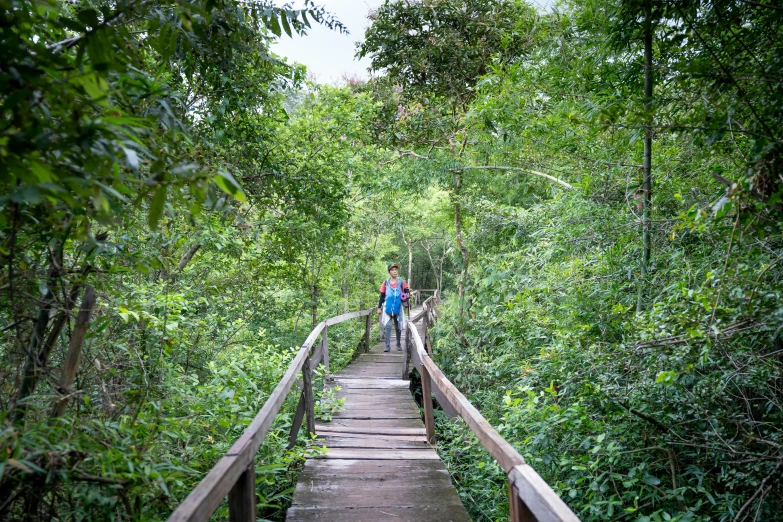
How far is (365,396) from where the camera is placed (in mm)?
7480

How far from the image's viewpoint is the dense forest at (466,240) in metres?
1.65

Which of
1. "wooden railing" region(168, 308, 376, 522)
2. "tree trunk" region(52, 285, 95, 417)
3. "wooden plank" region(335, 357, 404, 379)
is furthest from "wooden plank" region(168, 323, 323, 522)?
"wooden plank" region(335, 357, 404, 379)

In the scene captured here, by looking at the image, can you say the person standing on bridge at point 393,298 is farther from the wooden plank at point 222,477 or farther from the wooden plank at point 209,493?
the wooden plank at point 209,493

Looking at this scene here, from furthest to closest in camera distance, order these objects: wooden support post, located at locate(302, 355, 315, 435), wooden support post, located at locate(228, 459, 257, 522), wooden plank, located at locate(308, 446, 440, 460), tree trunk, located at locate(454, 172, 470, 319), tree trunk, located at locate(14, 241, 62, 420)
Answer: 1. tree trunk, located at locate(454, 172, 470, 319)
2. wooden support post, located at locate(302, 355, 315, 435)
3. wooden plank, located at locate(308, 446, 440, 460)
4. wooden support post, located at locate(228, 459, 257, 522)
5. tree trunk, located at locate(14, 241, 62, 420)

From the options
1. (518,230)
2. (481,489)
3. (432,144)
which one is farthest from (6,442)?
(432,144)

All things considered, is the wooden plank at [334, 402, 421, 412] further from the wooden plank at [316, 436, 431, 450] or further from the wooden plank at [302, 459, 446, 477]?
the wooden plank at [302, 459, 446, 477]

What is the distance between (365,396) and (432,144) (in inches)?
244

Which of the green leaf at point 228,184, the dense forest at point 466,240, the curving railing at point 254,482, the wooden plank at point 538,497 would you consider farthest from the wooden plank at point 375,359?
the green leaf at point 228,184

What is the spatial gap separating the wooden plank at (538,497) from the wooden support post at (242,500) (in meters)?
1.28

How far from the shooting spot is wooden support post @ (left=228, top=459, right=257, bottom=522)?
2.36 metres

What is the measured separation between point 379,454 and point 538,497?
308 cm

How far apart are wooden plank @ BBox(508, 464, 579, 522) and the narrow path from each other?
1.57 meters

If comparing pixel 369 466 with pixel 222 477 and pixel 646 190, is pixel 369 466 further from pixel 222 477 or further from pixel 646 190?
pixel 646 190

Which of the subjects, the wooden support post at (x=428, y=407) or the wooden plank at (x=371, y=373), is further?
the wooden plank at (x=371, y=373)
